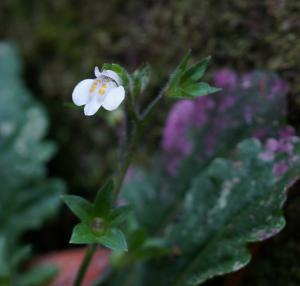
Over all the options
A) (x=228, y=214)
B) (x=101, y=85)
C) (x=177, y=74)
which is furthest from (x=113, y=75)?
(x=228, y=214)

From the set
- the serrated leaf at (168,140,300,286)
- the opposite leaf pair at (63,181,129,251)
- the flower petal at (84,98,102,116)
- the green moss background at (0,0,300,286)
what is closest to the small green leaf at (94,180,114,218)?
the opposite leaf pair at (63,181,129,251)

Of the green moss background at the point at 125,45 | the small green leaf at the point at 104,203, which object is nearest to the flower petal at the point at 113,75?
the small green leaf at the point at 104,203

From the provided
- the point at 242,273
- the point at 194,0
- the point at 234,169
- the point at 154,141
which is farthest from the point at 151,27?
the point at 242,273

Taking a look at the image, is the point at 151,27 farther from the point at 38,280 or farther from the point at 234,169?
the point at 38,280

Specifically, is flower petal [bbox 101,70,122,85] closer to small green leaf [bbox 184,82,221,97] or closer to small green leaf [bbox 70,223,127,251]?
small green leaf [bbox 184,82,221,97]

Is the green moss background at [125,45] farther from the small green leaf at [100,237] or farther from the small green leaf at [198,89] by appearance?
the small green leaf at [100,237]

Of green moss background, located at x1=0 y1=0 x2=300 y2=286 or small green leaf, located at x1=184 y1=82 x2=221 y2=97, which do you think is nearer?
small green leaf, located at x1=184 y1=82 x2=221 y2=97

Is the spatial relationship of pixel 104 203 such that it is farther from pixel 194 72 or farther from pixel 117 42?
pixel 117 42
